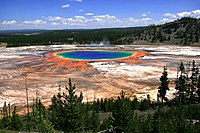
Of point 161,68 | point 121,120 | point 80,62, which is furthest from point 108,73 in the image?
point 121,120

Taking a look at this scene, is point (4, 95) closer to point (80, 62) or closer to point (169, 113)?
point (169, 113)

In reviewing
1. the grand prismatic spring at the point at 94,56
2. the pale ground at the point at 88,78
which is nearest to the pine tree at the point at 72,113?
the pale ground at the point at 88,78

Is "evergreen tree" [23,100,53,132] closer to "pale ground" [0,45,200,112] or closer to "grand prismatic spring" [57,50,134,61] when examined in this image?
"pale ground" [0,45,200,112]

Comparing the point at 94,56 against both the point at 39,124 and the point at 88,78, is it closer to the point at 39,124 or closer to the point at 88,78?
the point at 88,78

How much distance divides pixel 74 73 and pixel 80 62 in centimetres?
2045

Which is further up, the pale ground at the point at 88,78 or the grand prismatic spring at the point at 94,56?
the grand prismatic spring at the point at 94,56

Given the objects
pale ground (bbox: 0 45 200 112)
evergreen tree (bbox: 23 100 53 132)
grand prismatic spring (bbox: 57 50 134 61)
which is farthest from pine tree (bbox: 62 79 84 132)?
grand prismatic spring (bbox: 57 50 134 61)

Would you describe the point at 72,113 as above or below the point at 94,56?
above

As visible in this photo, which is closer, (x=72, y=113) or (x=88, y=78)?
(x=72, y=113)

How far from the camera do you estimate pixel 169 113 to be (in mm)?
40469

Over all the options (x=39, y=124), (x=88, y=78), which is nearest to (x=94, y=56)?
(x=88, y=78)

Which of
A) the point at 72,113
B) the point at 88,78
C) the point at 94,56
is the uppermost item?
the point at 72,113

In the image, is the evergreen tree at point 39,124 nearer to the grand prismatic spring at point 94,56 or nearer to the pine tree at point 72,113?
the pine tree at point 72,113

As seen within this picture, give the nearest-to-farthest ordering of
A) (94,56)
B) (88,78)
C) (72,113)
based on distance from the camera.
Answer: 1. (72,113)
2. (88,78)
3. (94,56)
